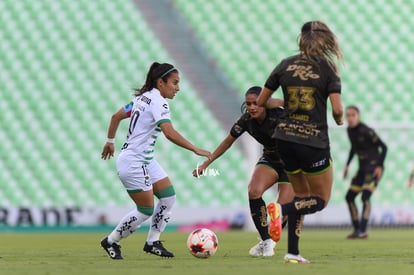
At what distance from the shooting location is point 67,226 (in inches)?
639

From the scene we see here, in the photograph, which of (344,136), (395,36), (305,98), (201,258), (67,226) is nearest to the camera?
(305,98)

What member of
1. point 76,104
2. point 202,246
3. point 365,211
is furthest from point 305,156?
point 76,104

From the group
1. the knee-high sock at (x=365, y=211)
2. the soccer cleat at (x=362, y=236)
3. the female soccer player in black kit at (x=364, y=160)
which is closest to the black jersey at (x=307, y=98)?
the soccer cleat at (x=362, y=236)

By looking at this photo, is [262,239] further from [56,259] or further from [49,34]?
[49,34]

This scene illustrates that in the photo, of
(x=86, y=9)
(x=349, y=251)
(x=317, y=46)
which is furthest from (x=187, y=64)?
(x=317, y=46)

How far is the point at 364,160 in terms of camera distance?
1366 centimetres

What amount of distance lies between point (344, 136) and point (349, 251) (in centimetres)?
896

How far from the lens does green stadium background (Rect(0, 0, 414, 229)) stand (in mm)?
16984

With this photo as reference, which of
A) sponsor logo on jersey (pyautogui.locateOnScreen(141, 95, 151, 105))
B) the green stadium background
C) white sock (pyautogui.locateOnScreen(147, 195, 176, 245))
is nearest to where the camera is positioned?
sponsor logo on jersey (pyautogui.locateOnScreen(141, 95, 151, 105))

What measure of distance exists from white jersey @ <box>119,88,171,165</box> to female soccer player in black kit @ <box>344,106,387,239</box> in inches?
239

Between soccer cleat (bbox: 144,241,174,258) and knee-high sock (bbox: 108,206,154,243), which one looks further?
soccer cleat (bbox: 144,241,174,258)

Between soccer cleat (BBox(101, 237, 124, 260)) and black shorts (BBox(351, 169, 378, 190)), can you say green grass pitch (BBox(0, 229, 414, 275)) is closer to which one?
soccer cleat (BBox(101, 237, 124, 260))

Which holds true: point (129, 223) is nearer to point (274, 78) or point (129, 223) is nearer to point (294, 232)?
point (294, 232)

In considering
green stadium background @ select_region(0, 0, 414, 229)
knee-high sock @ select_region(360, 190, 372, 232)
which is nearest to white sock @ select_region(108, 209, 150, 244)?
knee-high sock @ select_region(360, 190, 372, 232)
